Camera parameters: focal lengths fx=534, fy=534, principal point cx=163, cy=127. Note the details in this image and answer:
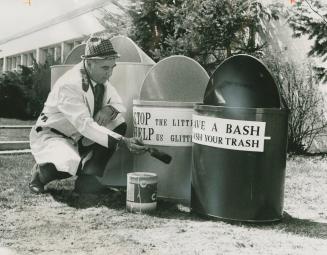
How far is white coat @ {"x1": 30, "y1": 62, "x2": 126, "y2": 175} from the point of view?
4750mm

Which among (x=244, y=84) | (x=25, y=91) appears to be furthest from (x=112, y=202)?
(x=25, y=91)

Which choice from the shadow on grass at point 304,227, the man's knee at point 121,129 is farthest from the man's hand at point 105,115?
the shadow on grass at point 304,227

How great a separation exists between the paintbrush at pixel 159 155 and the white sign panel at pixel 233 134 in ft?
1.45

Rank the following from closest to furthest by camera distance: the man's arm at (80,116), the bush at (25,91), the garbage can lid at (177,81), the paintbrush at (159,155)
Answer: the paintbrush at (159,155) < the man's arm at (80,116) < the garbage can lid at (177,81) < the bush at (25,91)

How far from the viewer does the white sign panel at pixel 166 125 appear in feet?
15.5

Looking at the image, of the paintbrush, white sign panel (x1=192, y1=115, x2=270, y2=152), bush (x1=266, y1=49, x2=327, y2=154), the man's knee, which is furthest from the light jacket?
bush (x1=266, y1=49, x2=327, y2=154)

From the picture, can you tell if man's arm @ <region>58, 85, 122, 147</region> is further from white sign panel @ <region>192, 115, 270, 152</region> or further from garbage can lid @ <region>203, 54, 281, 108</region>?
garbage can lid @ <region>203, 54, 281, 108</region>

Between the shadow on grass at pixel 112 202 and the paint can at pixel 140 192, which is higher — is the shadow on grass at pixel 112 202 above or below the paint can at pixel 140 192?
below

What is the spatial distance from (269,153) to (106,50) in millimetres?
1779

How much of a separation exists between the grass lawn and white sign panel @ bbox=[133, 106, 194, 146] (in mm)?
588

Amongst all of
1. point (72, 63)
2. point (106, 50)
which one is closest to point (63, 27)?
point (72, 63)

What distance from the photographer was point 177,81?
5.02 m

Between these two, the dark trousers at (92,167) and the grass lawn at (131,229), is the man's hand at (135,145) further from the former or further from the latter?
the grass lawn at (131,229)

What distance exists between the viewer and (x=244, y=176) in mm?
4066
